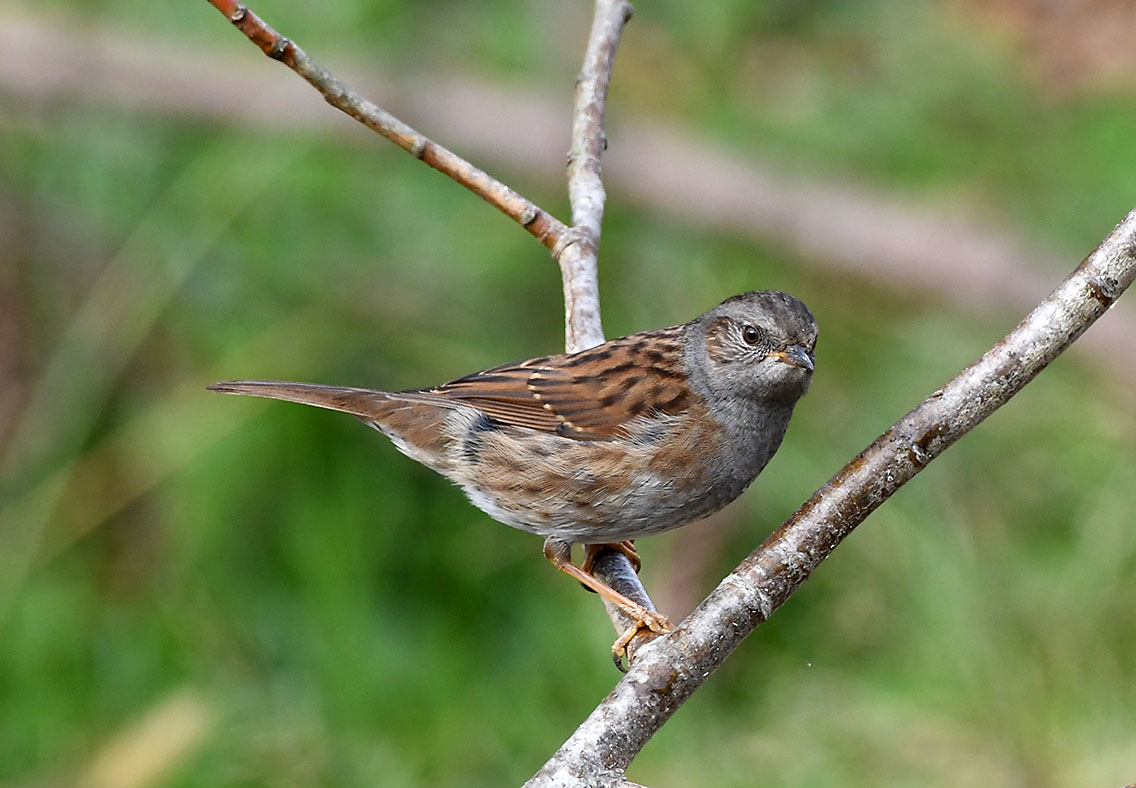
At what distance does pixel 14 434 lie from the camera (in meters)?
5.72

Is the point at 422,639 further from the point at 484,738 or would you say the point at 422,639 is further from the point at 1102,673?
the point at 1102,673

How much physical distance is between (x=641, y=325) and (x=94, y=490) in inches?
93.8

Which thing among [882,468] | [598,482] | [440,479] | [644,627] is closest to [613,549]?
[598,482]

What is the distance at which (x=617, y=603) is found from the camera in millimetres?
3141

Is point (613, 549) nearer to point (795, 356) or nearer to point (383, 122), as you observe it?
point (795, 356)

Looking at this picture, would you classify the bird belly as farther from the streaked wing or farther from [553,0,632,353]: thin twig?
[553,0,632,353]: thin twig

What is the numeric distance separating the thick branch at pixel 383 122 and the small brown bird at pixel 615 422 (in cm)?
40

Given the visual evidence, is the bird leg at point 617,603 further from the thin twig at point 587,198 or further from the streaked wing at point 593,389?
the thin twig at point 587,198

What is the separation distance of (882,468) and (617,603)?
0.91 meters

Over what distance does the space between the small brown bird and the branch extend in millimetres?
818

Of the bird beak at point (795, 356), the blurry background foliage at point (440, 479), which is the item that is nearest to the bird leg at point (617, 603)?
the bird beak at point (795, 356)

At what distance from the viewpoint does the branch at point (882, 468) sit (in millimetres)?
2348

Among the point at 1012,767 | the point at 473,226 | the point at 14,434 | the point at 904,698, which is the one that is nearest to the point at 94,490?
the point at 14,434

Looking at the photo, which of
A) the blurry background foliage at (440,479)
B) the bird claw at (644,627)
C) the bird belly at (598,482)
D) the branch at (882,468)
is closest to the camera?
the branch at (882,468)
